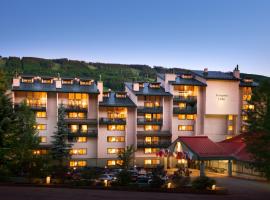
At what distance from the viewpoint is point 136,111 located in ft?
229

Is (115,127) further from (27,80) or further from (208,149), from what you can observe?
(208,149)

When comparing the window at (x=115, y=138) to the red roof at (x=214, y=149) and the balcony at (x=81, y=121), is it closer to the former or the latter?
the balcony at (x=81, y=121)

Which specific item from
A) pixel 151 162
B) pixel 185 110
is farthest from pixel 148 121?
pixel 151 162

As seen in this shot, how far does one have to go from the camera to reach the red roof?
5463 centimetres

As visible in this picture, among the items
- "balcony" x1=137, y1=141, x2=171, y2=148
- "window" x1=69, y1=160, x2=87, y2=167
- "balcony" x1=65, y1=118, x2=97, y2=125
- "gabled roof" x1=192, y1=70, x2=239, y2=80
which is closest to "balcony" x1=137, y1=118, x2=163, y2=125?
"balcony" x1=137, y1=141, x2=171, y2=148

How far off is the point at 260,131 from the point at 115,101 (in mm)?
35426

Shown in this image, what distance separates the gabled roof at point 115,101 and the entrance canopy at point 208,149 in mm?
13245

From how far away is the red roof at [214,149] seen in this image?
54628 millimetres

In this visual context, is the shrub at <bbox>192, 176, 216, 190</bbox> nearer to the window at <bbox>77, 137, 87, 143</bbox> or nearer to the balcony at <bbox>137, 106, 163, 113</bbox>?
the window at <bbox>77, 137, 87, 143</bbox>

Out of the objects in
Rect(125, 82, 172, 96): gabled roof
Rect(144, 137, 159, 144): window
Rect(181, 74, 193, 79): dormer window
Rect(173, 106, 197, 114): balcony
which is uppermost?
Rect(181, 74, 193, 79): dormer window

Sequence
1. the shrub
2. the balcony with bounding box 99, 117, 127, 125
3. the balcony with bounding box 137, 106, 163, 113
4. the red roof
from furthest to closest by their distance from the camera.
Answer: the balcony with bounding box 137, 106, 163, 113, the balcony with bounding box 99, 117, 127, 125, the red roof, the shrub

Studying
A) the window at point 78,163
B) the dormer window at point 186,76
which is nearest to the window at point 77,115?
the window at point 78,163

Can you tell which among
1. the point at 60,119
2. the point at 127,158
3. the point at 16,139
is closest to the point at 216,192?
the point at 16,139

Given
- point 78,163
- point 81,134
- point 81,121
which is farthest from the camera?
point 78,163
